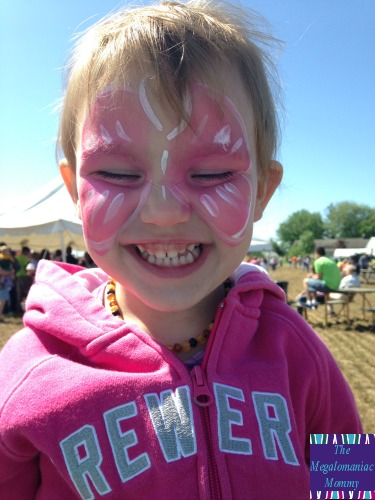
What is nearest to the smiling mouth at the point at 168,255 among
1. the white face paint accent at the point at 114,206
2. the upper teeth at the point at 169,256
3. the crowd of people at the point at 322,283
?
the upper teeth at the point at 169,256

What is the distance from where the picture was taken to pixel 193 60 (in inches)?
40.2

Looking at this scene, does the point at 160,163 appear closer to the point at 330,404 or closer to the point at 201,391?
the point at 201,391

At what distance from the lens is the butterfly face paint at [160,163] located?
1001 mm

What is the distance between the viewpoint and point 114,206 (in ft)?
3.43

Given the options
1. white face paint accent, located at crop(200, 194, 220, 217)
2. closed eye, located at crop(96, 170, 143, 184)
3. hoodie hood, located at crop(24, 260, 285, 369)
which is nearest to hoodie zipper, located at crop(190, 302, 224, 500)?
hoodie hood, located at crop(24, 260, 285, 369)

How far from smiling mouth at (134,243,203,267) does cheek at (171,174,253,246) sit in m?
0.08

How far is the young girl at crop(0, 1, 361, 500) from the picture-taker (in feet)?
3.25

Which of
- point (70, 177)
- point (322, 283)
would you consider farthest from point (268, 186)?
point (322, 283)

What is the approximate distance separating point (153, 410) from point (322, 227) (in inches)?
3679

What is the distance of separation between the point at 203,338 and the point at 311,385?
1.02 ft

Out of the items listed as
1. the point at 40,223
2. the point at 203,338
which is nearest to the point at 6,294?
the point at 40,223

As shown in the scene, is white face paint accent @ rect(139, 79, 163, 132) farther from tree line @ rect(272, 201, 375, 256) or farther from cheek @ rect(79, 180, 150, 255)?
tree line @ rect(272, 201, 375, 256)

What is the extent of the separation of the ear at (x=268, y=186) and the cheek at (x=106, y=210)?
0.40m

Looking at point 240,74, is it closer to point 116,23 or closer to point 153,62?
point 153,62
